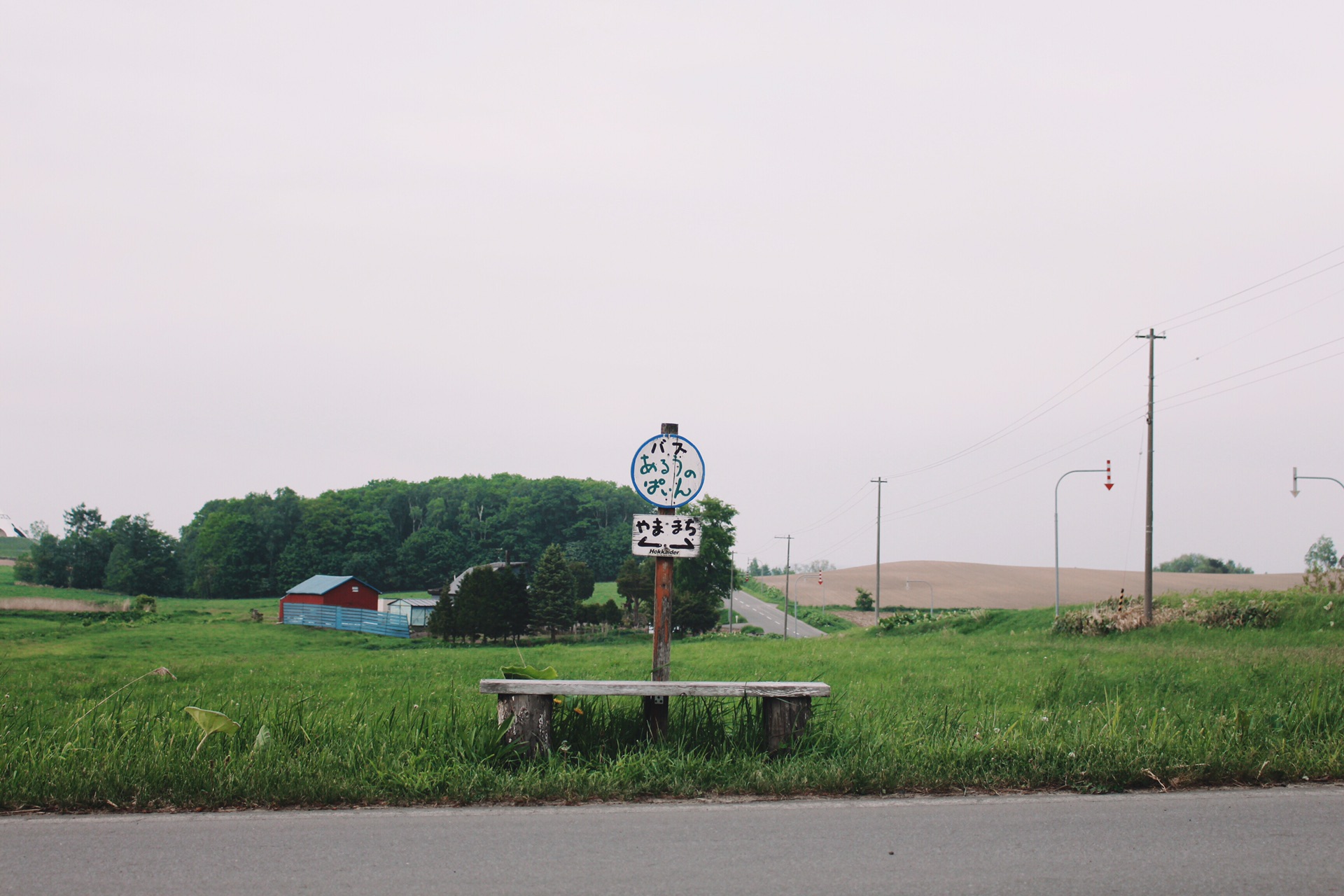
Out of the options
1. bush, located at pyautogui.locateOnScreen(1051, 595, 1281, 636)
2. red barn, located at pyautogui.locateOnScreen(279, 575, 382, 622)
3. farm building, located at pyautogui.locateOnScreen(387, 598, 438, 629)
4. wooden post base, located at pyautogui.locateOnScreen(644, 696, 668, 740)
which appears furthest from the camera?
farm building, located at pyautogui.locateOnScreen(387, 598, 438, 629)

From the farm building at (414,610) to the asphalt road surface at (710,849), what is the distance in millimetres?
59705

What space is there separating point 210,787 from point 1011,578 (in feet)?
274

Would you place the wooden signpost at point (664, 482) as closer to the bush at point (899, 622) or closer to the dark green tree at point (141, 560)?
the bush at point (899, 622)

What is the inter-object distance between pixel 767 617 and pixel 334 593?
41.6 metres

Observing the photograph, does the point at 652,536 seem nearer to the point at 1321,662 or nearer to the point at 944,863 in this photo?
the point at 944,863

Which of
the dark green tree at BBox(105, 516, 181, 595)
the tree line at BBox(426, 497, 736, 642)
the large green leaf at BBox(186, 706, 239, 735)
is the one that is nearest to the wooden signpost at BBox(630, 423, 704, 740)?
the large green leaf at BBox(186, 706, 239, 735)

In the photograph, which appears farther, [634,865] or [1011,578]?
[1011,578]

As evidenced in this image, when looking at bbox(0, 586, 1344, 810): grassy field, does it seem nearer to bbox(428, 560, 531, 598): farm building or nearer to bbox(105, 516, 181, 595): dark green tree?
bbox(428, 560, 531, 598): farm building

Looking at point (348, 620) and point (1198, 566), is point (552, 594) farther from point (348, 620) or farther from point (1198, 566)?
point (1198, 566)

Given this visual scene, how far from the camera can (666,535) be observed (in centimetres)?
633

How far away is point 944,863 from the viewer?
385 centimetres

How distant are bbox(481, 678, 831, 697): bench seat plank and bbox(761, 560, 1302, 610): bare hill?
176 ft

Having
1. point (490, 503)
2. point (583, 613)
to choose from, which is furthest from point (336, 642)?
point (490, 503)

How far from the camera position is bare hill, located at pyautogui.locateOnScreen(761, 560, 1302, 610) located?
61.2 m
